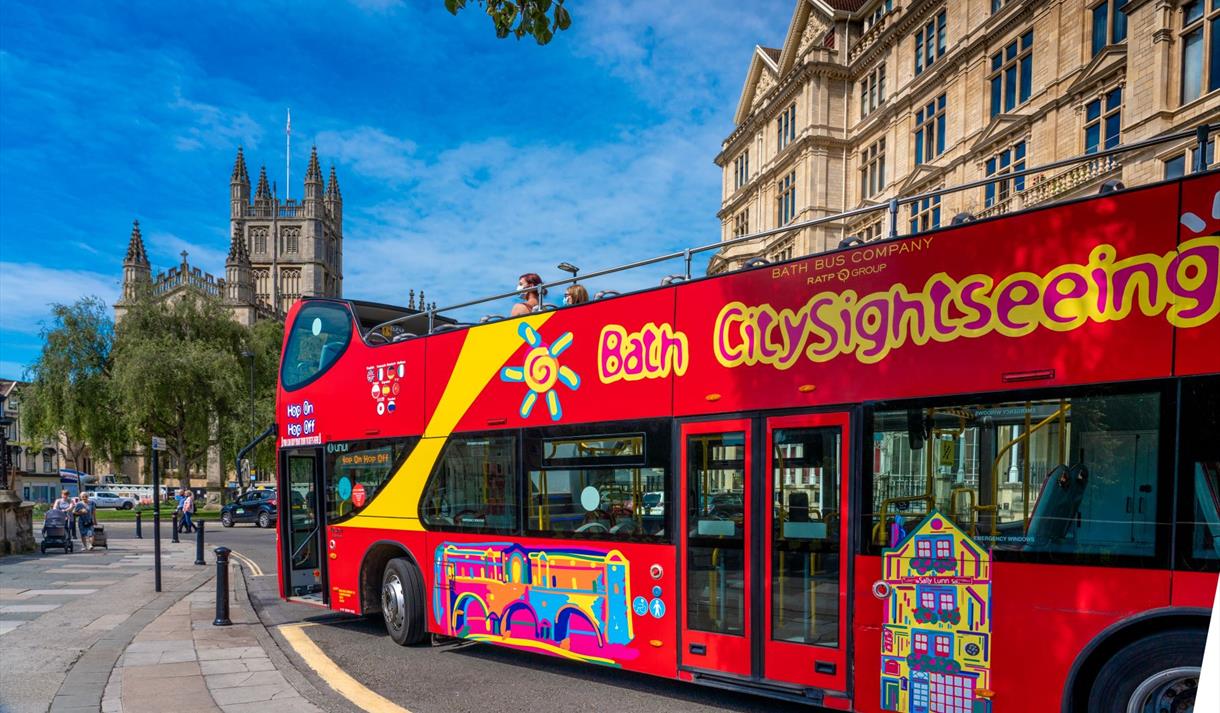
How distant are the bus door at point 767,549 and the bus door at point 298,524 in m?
5.91

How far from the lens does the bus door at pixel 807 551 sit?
17.3ft

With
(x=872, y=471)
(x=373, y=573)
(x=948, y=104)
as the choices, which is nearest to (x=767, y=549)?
(x=872, y=471)

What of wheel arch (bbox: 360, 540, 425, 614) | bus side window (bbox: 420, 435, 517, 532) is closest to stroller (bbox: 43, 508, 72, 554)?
wheel arch (bbox: 360, 540, 425, 614)

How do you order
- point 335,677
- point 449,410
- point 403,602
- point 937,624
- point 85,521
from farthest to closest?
point 85,521 → point 403,602 → point 449,410 → point 335,677 → point 937,624

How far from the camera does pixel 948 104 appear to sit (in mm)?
29766

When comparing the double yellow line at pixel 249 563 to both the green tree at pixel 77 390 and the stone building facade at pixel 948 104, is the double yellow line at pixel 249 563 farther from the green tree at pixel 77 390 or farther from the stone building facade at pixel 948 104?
the green tree at pixel 77 390

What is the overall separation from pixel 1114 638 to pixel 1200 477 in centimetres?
94

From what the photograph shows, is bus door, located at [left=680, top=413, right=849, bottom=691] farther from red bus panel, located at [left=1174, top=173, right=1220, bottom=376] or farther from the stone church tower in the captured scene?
the stone church tower

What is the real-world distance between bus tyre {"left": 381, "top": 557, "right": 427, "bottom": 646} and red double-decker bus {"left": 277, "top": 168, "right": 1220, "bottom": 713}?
4 cm

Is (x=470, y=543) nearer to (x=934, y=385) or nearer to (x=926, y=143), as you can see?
(x=934, y=385)

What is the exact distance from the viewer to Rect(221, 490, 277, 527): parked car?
3180cm

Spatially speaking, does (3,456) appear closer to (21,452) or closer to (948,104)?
(948,104)

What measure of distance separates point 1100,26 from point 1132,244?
24232 millimetres

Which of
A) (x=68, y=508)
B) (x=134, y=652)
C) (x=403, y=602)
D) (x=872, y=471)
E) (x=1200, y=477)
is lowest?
(x=68, y=508)
